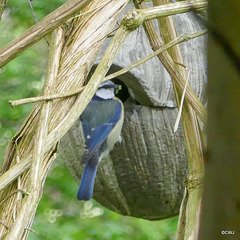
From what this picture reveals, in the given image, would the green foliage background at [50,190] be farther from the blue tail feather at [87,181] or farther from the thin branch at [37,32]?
the thin branch at [37,32]

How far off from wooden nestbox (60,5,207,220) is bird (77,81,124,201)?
1.4 inches

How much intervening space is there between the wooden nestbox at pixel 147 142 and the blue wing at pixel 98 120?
124 mm

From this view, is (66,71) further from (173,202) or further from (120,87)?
(120,87)

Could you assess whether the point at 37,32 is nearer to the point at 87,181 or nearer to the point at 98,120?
the point at 87,181

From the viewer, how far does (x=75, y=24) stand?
892 millimetres

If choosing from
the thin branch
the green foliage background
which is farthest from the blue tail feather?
the thin branch

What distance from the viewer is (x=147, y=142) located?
1.81 meters

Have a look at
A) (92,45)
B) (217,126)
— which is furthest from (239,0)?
(92,45)

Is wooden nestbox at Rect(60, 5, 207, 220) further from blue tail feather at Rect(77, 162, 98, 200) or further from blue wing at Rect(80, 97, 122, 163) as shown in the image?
blue wing at Rect(80, 97, 122, 163)

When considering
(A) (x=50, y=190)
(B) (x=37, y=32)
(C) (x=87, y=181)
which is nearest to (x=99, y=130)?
(C) (x=87, y=181)

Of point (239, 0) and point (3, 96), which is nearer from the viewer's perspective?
point (239, 0)

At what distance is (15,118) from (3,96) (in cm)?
12

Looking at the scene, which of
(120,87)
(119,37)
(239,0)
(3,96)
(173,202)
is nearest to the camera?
(239,0)

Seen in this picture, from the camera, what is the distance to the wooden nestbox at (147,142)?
173 cm
